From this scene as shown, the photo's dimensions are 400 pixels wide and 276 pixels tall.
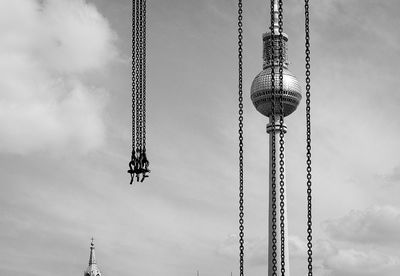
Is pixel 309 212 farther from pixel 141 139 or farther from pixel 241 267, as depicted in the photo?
pixel 141 139

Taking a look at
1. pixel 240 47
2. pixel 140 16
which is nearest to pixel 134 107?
pixel 140 16

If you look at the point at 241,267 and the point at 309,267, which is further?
the point at 241,267

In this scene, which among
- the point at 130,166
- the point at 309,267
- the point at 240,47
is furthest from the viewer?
Answer: the point at 130,166

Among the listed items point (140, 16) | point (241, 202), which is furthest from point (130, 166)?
point (241, 202)

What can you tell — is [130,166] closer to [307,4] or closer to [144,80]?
[144,80]

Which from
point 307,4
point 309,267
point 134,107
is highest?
point 134,107

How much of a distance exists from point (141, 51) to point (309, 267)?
2617cm

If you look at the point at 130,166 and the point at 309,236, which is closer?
the point at 309,236

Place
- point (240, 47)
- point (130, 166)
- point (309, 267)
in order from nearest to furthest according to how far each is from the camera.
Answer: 1. point (309, 267)
2. point (240, 47)
3. point (130, 166)

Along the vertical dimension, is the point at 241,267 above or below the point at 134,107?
below

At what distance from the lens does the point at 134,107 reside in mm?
56250

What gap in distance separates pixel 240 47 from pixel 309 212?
9219mm

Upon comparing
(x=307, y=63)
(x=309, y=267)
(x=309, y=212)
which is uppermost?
(x=307, y=63)

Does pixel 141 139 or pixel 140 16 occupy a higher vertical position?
pixel 140 16
